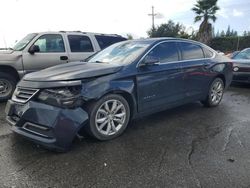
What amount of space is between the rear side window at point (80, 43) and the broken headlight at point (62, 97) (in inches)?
172

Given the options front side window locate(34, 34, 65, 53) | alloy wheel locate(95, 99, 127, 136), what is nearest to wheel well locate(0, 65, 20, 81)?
front side window locate(34, 34, 65, 53)

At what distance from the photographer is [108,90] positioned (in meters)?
3.97

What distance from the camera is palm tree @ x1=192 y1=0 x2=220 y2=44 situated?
3644 cm

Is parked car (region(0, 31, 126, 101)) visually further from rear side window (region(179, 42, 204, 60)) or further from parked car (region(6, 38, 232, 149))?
rear side window (region(179, 42, 204, 60))

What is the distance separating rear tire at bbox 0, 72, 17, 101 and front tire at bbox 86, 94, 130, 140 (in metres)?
4.00

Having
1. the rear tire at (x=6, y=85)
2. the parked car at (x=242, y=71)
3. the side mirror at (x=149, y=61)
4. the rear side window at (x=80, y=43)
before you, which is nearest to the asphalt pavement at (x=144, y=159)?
the side mirror at (x=149, y=61)

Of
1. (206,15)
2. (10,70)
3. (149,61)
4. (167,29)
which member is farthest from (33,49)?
(167,29)

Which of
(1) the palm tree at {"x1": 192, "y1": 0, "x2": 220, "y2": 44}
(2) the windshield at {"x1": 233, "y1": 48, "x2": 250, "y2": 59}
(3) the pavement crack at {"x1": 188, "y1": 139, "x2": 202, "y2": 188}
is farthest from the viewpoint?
(1) the palm tree at {"x1": 192, "y1": 0, "x2": 220, "y2": 44}

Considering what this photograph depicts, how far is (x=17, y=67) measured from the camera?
23.0 ft

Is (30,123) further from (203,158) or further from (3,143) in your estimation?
(203,158)

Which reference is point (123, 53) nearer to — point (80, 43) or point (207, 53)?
point (207, 53)

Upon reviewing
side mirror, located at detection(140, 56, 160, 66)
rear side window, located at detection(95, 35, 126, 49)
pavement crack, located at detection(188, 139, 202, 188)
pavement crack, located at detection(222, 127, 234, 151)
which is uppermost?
rear side window, located at detection(95, 35, 126, 49)

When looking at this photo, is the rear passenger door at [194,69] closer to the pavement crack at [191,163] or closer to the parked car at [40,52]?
the pavement crack at [191,163]

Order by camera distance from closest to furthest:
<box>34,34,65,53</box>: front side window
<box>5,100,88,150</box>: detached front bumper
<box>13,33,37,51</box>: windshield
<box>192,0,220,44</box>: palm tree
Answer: <box>5,100,88,150</box>: detached front bumper
<box>13,33,37,51</box>: windshield
<box>34,34,65,53</box>: front side window
<box>192,0,220,44</box>: palm tree
